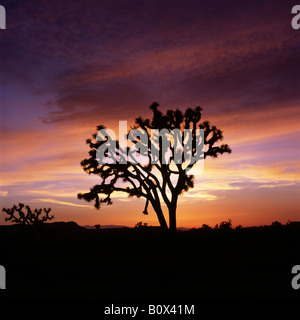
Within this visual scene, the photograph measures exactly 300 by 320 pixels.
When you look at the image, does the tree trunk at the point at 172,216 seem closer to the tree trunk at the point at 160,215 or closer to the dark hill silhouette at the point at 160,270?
the tree trunk at the point at 160,215

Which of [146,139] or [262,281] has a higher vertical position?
[146,139]

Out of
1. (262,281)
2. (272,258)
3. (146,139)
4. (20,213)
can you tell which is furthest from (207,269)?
(20,213)

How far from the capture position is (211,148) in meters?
19.4

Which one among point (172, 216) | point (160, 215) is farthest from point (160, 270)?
point (160, 215)

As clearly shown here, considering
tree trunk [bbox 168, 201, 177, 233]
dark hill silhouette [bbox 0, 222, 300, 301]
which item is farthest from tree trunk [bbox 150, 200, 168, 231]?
dark hill silhouette [bbox 0, 222, 300, 301]

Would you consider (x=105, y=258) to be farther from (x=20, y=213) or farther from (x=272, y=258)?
(x=20, y=213)

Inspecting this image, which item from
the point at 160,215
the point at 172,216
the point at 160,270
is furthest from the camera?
the point at 160,215

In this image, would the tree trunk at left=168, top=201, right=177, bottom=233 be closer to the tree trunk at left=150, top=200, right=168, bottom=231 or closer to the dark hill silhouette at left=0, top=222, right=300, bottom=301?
the tree trunk at left=150, top=200, right=168, bottom=231

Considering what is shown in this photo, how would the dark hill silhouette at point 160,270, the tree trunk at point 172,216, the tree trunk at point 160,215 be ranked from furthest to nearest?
1. the tree trunk at point 160,215
2. the tree trunk at point 172,216
3. the dark hill silhouette at point 160,270

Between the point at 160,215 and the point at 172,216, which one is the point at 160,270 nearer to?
the point at 172,216

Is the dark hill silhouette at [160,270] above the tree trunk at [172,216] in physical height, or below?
below

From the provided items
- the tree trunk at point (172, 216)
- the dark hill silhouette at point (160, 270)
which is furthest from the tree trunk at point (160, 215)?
the dark hill silhouette at point (160, 270)
